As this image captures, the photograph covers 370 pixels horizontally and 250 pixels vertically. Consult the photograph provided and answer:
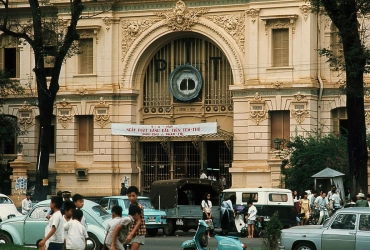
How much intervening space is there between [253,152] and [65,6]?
12.6 meters

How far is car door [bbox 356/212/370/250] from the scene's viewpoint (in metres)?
24.8

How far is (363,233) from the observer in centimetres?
2498

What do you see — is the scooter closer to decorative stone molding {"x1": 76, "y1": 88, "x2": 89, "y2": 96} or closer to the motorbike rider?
the motorbike rider

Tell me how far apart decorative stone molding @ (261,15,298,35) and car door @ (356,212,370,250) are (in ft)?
89.0

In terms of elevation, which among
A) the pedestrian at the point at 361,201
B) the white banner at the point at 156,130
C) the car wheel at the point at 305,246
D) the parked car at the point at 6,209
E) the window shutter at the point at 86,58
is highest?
the window shutter at the point at 86,58

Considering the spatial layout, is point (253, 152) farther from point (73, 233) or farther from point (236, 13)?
point (73, 233)

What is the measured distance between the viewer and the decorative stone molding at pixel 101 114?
2183 inches

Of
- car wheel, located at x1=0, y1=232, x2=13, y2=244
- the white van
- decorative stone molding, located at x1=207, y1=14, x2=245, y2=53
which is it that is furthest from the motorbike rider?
decorative stone molding, located at x1=207, y1=14, x2=245, y2=53

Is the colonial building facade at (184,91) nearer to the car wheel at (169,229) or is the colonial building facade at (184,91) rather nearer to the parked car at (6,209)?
the car wheel at (169,229)

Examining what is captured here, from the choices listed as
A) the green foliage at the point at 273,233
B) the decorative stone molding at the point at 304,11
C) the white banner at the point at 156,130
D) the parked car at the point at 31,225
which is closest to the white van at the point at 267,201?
the parked car at the point at 31,225

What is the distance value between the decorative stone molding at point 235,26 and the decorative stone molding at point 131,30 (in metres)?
3.94

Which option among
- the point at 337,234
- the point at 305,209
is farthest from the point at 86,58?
the point at 337,234

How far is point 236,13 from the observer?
5309cm

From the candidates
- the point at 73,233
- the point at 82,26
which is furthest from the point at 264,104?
the point at 73,233
